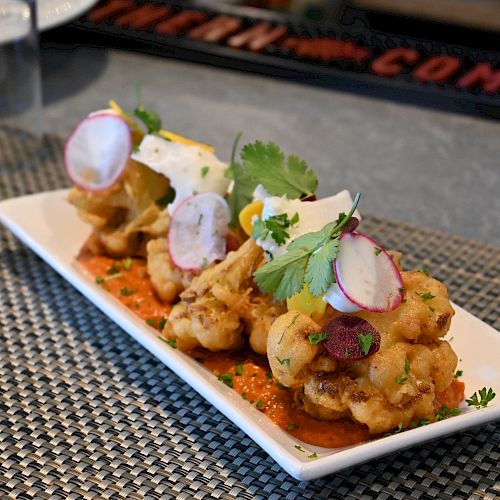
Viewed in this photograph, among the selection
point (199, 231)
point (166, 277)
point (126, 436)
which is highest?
point (199, 231)

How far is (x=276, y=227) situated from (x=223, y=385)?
30 cm

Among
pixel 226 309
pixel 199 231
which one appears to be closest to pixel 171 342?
pixel 226 309

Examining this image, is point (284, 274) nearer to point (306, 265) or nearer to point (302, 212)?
point (306, 265)

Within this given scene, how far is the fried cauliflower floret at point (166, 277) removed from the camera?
6.40ft

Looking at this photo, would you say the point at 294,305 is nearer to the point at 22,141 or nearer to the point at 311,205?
the point at 311,205

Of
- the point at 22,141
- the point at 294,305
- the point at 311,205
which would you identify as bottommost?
the point at 22,141

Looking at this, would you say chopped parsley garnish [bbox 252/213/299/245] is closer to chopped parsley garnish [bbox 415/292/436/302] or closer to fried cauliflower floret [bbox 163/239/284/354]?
fried cauliflower floret [bbox 163/239/284/354]

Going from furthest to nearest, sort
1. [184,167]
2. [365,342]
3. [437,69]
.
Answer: [437,69] → [184,167] → [365,342]

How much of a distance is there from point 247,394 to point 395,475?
29cm

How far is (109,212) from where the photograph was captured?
219 centimetres

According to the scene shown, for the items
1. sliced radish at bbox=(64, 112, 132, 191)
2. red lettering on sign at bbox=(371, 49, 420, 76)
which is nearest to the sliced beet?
sliced radish at bbox=(64, 112, 132, 191)

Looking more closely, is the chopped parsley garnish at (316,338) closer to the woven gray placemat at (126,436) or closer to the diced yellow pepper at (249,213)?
the woven gray placemat at (126,436)

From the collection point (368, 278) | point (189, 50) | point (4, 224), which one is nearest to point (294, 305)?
point (368, 278)

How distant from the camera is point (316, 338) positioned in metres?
1.53
